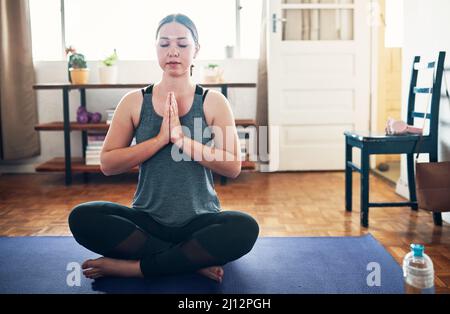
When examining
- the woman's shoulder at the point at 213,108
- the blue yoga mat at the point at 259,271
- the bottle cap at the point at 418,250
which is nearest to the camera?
the bottle cap at the point at 418,250

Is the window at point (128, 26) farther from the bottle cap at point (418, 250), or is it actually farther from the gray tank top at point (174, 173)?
the bottle cap at point (418, 250)

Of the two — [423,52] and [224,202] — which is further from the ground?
[423,52]

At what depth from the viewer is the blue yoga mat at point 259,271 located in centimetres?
172

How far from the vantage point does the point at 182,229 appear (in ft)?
5.93

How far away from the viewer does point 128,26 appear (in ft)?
14.4

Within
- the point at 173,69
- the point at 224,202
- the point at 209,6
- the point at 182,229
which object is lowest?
the point at 224,202

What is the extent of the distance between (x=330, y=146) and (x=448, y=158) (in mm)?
1617

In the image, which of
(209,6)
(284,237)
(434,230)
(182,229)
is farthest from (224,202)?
(209,6)

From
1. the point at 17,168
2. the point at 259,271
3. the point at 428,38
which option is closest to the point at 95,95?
the point at 17,168

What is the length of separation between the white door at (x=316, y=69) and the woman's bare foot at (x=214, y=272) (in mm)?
2475

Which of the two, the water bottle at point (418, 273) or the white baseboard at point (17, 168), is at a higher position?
the water bottle at point (418, 273)

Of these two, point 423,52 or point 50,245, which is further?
point 423,52

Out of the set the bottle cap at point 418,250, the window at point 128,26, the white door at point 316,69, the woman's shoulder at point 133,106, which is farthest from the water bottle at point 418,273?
the window at point 128,26
